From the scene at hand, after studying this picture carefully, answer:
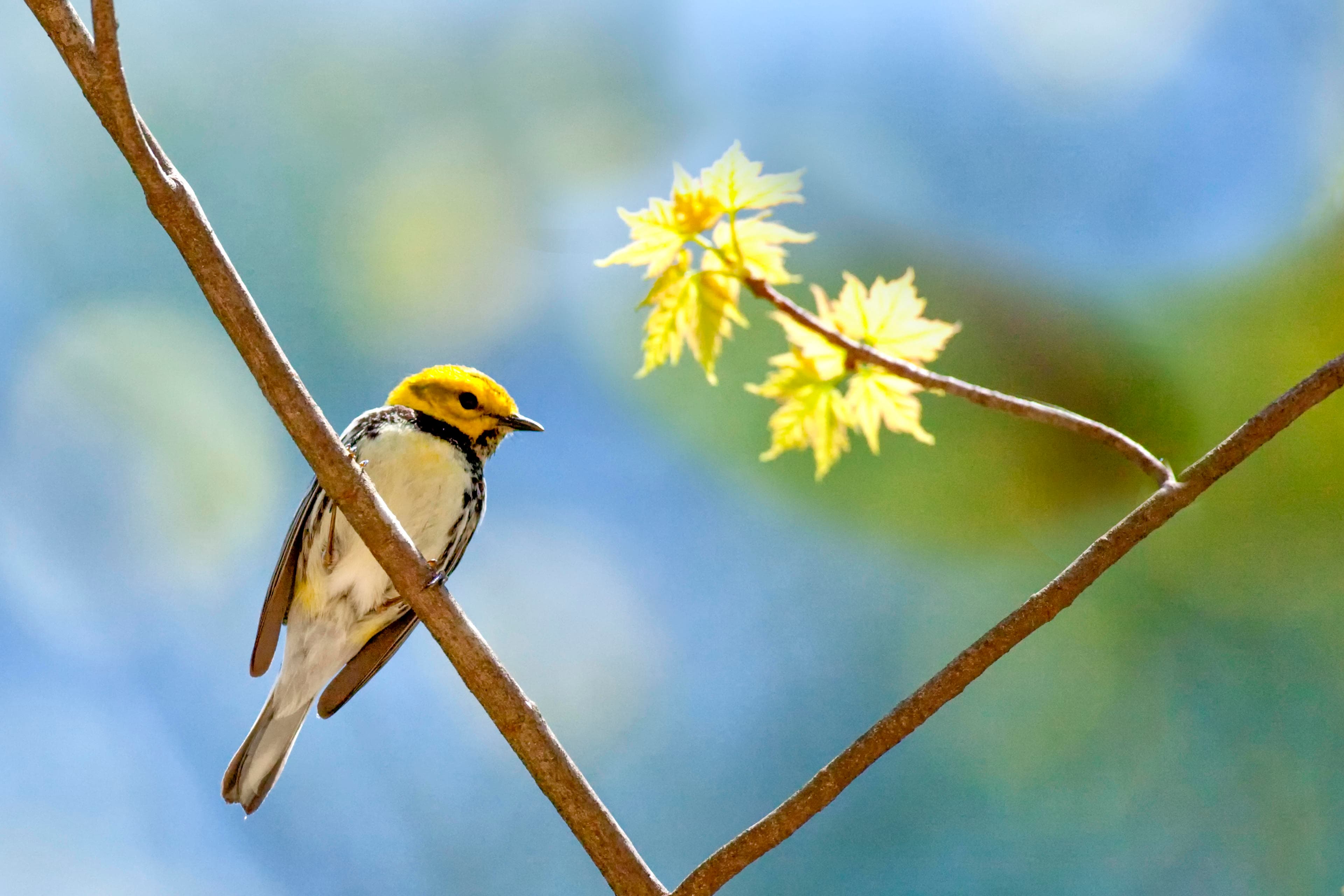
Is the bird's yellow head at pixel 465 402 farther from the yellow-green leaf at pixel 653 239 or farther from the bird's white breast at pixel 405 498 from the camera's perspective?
the yellow-green leaf at pixel 653 239

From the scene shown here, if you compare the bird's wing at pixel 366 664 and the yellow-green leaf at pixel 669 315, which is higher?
the bird's wing at pixel 366 664

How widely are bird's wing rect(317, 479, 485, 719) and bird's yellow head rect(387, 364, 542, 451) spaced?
0.41 feet

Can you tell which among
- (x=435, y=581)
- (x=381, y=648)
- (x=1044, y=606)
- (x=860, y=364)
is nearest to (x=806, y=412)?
(x=860, y=364)

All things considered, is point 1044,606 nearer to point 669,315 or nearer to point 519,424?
point 669,315

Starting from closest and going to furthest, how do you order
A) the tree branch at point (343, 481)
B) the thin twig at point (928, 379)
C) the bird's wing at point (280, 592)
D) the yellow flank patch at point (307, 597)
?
the thin twig at point (928, 379) < the tree branch at point (343, 481) < the bird's wing at point (280, 592) < the yellow flank patch at point (307, 597)

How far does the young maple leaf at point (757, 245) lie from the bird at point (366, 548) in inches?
46.3

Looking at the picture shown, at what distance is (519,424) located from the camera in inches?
93.0

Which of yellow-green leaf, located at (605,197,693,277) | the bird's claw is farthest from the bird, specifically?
yellow-green leaf, located at (605,197,693,277)

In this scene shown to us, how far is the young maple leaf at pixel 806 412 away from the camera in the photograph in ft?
4.04

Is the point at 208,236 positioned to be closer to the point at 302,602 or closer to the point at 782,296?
the point at 782,296

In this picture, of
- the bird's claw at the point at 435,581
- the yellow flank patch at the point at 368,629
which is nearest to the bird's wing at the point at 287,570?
the yellow flank patch at the point at 368,629

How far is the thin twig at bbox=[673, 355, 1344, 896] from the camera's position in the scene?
1.20 metres

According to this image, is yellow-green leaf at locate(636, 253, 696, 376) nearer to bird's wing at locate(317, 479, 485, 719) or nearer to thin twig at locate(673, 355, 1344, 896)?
thin twig at locate(673, 355, 1344, 896)

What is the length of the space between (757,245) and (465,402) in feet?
4.11
